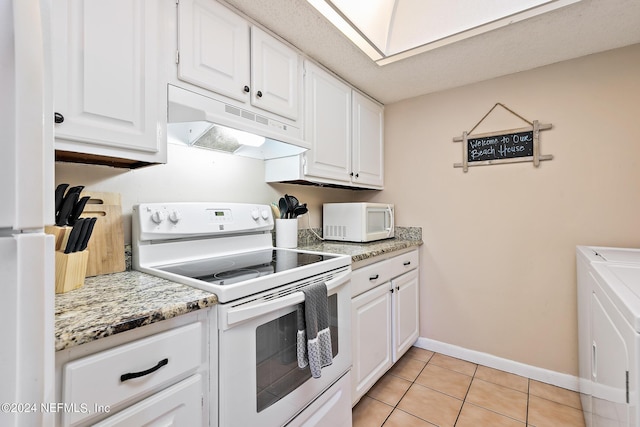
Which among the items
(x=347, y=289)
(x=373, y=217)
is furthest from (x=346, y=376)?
(x=373, y=217)

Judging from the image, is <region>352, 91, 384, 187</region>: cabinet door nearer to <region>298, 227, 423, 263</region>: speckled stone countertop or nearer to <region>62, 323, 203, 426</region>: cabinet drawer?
<region>298, 227, 423, 263</region>: speckled stone countertop

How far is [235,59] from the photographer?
1384 mm

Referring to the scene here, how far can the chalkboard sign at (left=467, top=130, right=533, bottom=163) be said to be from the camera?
204cm

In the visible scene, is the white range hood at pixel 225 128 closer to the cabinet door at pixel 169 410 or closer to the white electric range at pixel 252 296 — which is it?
the white electric range at pixel 252 296

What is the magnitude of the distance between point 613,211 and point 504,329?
1.04 metres

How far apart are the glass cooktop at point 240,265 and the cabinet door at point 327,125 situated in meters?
0.58

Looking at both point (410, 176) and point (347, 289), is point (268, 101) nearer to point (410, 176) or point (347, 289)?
point (347, 289)

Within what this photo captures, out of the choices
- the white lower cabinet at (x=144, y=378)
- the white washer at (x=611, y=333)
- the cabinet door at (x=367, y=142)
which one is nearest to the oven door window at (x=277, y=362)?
the white lower cabinet at (x=144, y=378)

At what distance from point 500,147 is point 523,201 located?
426 mm

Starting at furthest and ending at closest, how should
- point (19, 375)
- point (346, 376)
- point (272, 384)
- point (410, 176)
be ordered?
1. point (410, 176)
2. point (346, 376)
3. point (272, 384)
4. point (19, 375)

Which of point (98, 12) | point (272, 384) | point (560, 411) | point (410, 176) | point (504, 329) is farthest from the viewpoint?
point (410, 176)

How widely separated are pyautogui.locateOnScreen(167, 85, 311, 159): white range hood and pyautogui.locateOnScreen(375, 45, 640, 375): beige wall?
129 centimetres

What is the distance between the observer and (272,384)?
1064mm

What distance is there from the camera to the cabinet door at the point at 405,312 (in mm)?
2066
